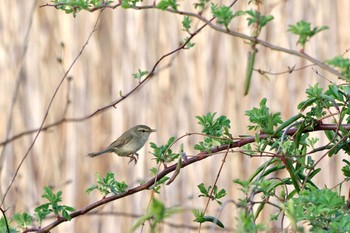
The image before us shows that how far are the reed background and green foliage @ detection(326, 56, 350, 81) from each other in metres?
2.69

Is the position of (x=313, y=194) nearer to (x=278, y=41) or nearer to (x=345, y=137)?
(x=345, y=137)

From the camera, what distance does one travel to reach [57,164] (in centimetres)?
384

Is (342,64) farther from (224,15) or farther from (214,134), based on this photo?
(214,134)

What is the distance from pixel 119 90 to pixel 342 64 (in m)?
2.78

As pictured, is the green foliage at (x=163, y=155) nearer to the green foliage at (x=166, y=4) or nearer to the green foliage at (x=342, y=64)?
the green foliage at (x=166, y=4)

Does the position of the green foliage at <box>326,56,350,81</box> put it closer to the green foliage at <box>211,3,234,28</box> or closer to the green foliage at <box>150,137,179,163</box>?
the green foliage at <box>211,3,234,28</box>

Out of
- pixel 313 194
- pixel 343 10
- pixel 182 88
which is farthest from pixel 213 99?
pixel 313 194

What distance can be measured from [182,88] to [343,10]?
2.70ft

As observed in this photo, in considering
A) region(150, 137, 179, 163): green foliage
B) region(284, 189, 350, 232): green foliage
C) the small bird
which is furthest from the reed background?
region(284, 189, 350, 232): green foliage

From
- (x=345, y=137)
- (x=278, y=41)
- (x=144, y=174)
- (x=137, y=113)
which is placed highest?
(x=278, y=41)

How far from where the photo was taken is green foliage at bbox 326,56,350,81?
1076 mm

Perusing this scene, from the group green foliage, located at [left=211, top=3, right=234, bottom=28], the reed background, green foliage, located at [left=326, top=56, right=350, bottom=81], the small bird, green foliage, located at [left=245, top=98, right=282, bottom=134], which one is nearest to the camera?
green foliage, located at [left=326, top=56, right=350, bottom=81]

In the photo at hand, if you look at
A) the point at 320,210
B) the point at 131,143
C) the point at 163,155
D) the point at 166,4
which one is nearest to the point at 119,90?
the point at 131,143

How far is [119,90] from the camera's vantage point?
151 inches
